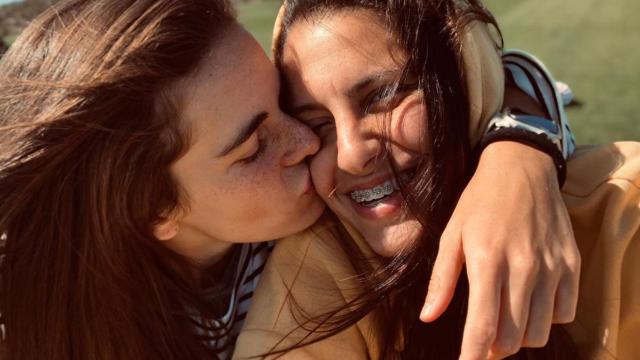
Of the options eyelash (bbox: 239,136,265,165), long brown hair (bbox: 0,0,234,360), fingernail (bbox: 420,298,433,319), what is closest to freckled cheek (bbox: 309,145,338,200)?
eyelash (bbox: 239,136,265,165)

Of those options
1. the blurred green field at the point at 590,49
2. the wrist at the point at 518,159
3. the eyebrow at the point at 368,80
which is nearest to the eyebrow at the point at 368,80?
the eyebrow at the point at 368,80

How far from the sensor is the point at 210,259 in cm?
170

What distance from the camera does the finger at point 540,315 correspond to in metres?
1.02

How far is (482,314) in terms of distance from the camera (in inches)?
39.1

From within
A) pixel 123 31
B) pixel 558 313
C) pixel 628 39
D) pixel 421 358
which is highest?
pixel 123 31

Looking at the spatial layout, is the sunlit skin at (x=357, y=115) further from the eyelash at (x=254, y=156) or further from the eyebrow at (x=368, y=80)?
the eyelash at (x=254, y=156)

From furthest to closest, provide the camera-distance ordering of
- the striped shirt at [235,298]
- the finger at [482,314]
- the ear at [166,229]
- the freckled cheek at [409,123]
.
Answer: the striped shirt at [235,298], the ear at [166,229], the freckled cheek at [409,123], the finger at [482,314]

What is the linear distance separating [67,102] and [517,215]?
0.83m

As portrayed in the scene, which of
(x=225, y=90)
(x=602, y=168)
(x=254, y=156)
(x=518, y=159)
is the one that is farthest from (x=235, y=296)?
(x=602, y=168)

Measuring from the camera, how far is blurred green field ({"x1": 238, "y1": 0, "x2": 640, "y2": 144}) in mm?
2613

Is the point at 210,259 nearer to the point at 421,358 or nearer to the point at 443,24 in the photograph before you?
the point at 421,358

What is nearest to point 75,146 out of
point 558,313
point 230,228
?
point 230,228

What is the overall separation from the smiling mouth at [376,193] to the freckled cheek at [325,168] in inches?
2.0

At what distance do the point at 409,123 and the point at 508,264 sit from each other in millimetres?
389
